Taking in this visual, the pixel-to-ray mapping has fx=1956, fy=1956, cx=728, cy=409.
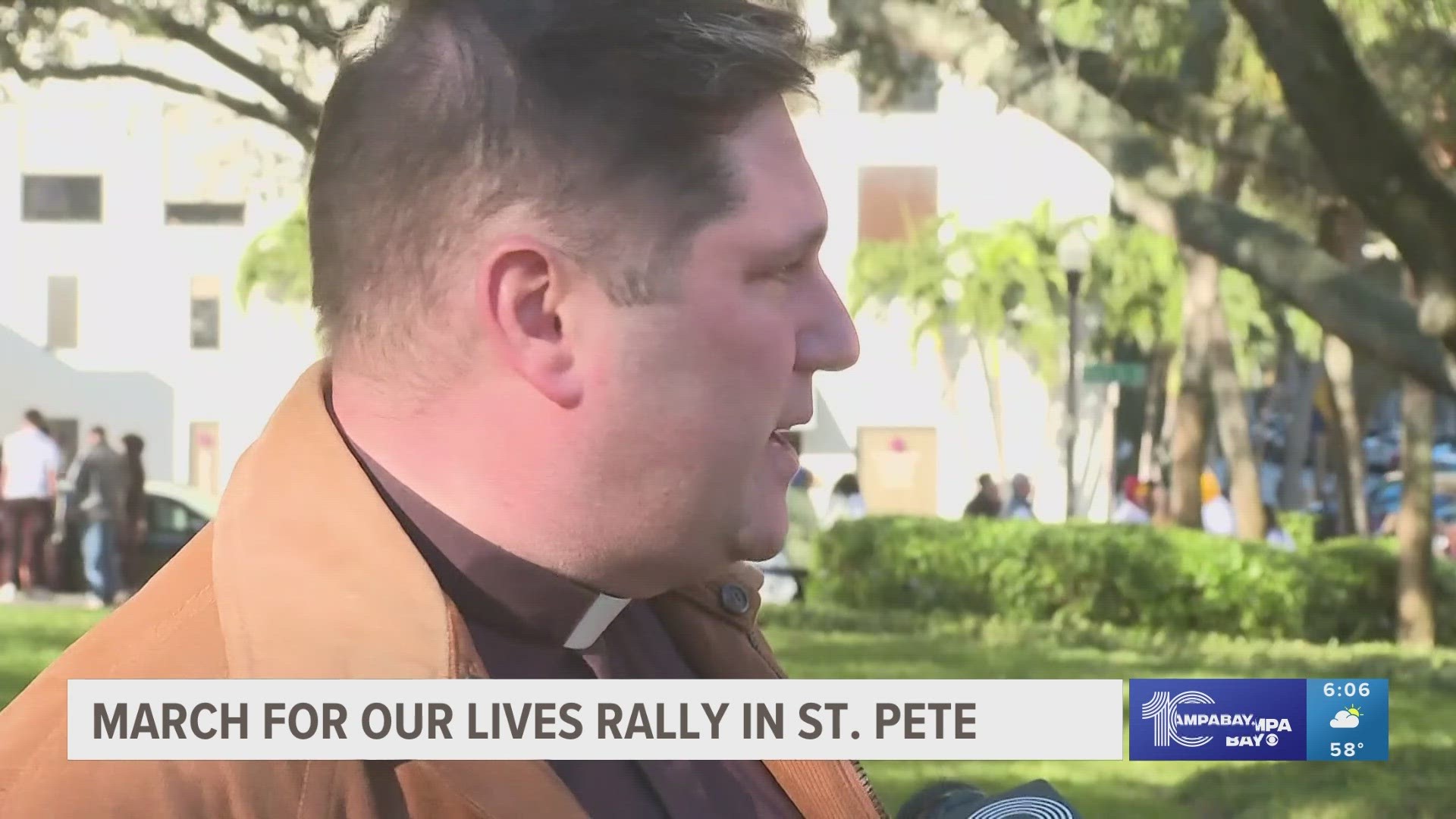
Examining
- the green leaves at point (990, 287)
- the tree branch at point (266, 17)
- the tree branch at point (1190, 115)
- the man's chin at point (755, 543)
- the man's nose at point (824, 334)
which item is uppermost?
the green leaves at point (990, 287)

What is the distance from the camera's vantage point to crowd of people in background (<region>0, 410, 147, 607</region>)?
1143cm

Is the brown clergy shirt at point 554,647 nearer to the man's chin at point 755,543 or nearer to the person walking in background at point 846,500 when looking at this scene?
the man's chin at point 755,543

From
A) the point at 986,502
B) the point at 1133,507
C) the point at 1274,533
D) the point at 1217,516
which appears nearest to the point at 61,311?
the point at 1217,516

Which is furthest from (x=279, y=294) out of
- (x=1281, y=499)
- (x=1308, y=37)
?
(x=1281, y=499)

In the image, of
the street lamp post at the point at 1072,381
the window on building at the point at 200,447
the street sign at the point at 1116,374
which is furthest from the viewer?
the street sign at the point at 1116,374

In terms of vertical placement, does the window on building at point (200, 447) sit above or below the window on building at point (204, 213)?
below

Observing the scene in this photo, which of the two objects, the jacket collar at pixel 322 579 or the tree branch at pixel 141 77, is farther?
the tree branch at pixel 141 77

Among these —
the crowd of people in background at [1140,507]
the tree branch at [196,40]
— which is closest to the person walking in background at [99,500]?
the tree branch at [196,40]

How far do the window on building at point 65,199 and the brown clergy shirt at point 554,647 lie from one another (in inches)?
290

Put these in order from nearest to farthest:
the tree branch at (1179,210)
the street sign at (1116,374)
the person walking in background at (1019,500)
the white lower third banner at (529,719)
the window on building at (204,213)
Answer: the white lower third banner at (529,719), the tree branch at (1179,210), the window on building at (204,213), the street sign at (1116,374), the person walking in background at (1019,500)

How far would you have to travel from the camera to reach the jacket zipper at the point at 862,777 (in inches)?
58.8

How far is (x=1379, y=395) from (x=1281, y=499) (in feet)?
13.3

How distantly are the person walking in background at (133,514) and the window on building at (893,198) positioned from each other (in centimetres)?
497

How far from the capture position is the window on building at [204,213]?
11617 millimetres
